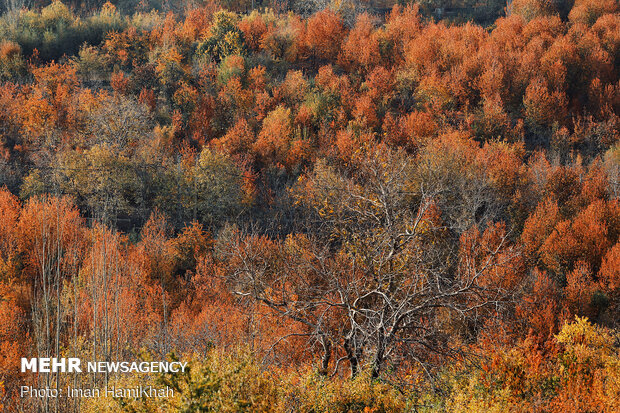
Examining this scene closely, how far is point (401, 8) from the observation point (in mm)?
73562

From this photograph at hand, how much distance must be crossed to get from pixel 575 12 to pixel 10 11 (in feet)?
223

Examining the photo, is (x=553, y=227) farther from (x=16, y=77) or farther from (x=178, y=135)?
(x=16, y=77)

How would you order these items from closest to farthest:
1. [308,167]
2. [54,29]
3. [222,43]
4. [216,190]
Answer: [216,190] → [308,167] → [222,43] → [54,29]

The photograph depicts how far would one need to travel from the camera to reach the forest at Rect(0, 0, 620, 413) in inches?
854

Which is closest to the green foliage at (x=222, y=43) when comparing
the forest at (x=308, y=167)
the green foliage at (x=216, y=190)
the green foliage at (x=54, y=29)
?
the forest at (x=308, y=167)

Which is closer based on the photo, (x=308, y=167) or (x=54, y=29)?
(x=308, y=167)

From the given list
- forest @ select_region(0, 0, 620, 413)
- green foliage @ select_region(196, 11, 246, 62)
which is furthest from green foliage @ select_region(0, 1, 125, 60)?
green foliage @ select_region(196, 11, 246, 62)

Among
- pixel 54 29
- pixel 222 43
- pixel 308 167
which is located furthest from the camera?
pixel 54 29

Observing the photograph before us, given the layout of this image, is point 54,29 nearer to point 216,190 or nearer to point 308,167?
point 216,190

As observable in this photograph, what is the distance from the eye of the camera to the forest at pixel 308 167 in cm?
2170

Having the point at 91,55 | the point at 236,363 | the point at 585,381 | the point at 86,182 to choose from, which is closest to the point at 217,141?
the point at 86,182

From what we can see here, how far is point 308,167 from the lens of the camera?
49750 millimetres

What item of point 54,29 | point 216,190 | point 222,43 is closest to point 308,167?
point 216,190

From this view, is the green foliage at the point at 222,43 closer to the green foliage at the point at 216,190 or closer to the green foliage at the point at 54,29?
the green foliage at the point at 54,29
